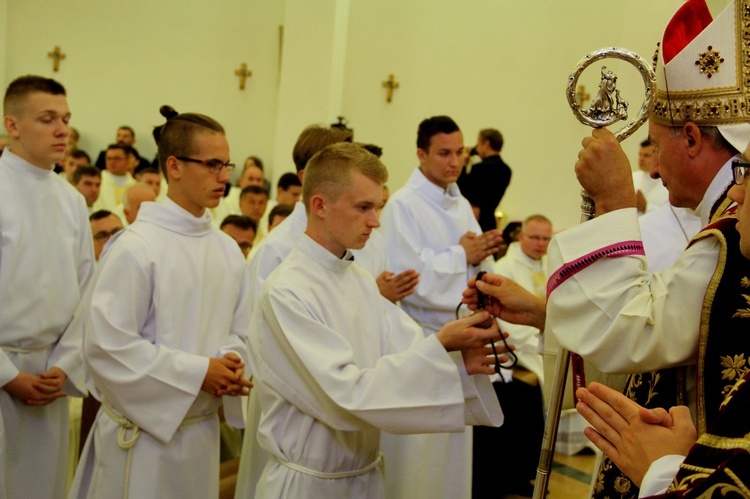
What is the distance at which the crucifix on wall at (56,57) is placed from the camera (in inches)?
552

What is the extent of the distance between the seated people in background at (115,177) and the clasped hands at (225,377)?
7632mm

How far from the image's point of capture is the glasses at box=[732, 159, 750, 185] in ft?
5.49

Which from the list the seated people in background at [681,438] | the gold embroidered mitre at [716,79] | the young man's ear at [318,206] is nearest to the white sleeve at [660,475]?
the seated people in background at [681,438]

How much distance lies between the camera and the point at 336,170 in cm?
310

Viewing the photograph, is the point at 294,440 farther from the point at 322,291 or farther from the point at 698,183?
the point at 698,183

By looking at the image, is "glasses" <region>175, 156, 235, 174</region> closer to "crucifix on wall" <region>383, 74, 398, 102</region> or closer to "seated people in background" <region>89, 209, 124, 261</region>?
"seated people in background" <region>89, 209, 124, 261</region>

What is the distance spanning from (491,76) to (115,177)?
18.2 feet

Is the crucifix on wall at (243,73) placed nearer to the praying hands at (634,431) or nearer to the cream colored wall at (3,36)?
the cream colored wall at (3,36)

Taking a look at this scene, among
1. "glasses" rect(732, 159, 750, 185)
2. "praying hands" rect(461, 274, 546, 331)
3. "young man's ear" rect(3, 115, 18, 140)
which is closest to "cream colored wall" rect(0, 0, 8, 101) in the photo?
"young man's ear" rect(3, 115, 18, 140)

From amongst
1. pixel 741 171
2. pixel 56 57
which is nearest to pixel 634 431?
pixel 741 171

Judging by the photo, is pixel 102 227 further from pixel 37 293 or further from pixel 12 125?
pixel 37 293

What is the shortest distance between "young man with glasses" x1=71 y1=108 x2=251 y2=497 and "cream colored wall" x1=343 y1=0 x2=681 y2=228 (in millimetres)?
8041

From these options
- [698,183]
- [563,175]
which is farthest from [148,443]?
[563,175]

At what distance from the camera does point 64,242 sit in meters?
4.06
